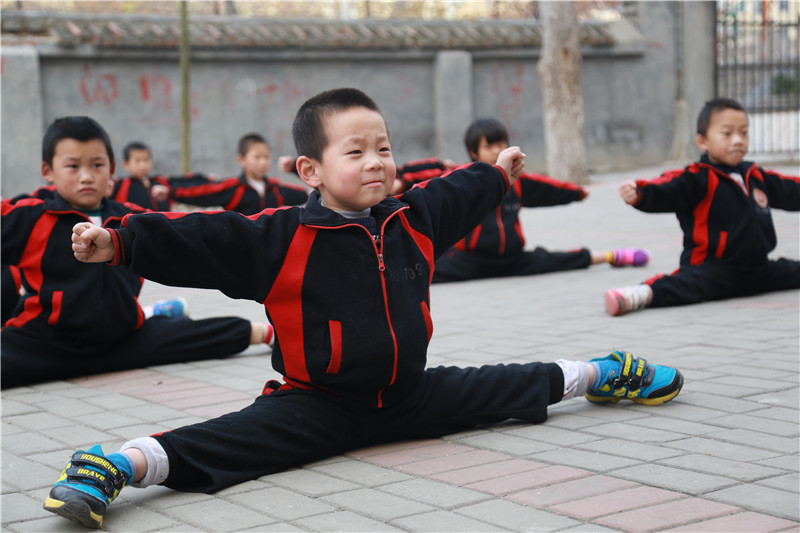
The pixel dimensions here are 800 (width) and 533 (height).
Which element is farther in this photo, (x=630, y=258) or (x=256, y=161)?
(x=256, y=161)

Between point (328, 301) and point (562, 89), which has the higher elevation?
point (562, 89)

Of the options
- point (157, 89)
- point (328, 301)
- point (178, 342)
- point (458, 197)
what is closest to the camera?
point (328, 301)

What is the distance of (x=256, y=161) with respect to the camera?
845cm

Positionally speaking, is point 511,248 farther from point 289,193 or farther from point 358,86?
point 358,86

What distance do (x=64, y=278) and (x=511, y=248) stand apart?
399 centimetres

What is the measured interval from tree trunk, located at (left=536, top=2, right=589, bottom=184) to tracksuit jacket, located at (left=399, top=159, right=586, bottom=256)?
8575mm

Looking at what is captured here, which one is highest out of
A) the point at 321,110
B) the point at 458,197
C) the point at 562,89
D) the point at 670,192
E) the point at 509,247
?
the point at 562,89

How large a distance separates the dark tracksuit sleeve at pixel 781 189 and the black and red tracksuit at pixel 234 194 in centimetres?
372

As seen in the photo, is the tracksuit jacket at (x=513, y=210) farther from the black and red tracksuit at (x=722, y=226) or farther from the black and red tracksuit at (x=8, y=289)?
the black and red tracksuit at (x=8, y=289)

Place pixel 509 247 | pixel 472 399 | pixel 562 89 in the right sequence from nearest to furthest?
pixel 472 399
pixel 509 247
pixel 562 89

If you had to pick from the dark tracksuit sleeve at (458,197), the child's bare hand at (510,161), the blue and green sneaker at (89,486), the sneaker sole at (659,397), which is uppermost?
the child's bare hand at (510,161)

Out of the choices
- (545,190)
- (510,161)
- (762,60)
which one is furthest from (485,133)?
(762,60)

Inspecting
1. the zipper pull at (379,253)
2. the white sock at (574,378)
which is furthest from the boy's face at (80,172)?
the white sock at (574,378)

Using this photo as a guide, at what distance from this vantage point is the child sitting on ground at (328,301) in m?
2.87
